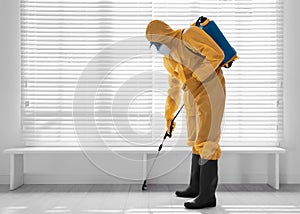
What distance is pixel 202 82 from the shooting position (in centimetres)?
334

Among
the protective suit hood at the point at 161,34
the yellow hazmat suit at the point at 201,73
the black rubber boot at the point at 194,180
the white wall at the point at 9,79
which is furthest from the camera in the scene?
the white wall at the point at 9,79

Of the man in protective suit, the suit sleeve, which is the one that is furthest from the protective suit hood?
the suit sleeve

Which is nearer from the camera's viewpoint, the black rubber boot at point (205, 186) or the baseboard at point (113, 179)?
the black rubber boot at point (205, 186)

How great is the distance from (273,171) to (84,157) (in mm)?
1689

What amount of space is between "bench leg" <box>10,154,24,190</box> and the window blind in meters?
0.23

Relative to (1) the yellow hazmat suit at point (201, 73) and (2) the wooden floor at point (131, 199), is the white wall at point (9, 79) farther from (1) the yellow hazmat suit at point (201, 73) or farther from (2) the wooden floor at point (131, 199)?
(1) the yellow hazmat suit at point (201, 73)

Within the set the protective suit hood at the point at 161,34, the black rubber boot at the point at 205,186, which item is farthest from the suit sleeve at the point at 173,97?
the black rubber boot at the point at 205,186

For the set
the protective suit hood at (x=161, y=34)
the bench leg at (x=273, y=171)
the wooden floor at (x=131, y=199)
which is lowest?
the wooden floor at (x=131, y=199)

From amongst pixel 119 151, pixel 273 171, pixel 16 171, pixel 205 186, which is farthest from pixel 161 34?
pixel 16 171

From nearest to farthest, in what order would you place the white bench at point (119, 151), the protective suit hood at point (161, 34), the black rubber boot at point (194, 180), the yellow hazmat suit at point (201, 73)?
1. the yellow hazmat suit at point (201, 73)
2. the protective suit hood at point (161, 34)
3. the black rubber boot at point (194, 180)
4. the white bench at point (119, 151)

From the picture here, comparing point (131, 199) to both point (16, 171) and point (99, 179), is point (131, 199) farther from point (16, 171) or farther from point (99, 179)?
point (16, 171)

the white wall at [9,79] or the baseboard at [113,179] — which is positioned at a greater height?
the white wall at [9,79]

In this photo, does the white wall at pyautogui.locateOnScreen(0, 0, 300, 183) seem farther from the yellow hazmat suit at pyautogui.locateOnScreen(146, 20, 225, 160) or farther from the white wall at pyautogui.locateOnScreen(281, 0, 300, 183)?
the yellow hazmat suit at pyautogui.locateOnScreen(146, 20, 225, 160)

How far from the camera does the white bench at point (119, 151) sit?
4.12m
